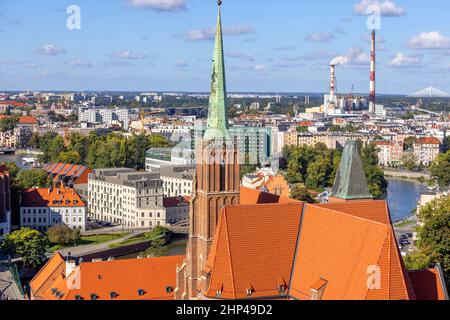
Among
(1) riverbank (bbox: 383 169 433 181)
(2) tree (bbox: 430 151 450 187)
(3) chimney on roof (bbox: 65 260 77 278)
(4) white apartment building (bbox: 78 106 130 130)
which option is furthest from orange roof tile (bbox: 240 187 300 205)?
(4) white apartment building (bbox: 78 106 130 130)

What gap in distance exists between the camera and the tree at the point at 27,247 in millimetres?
38188

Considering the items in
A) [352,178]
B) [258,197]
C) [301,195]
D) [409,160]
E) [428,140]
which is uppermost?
[352,178]

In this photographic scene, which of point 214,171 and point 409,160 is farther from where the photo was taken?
point 409,160

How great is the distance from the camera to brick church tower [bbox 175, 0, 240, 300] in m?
23.4

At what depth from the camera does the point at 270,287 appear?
69.8 feet

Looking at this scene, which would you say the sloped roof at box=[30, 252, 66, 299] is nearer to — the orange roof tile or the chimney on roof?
the chimney on roof

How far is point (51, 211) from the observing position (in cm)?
5069

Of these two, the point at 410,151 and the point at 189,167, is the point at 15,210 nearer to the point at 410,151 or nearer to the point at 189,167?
the point at 189,167

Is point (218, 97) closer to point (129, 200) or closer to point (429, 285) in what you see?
point (429, 285)

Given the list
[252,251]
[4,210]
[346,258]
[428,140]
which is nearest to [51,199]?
[4,210]

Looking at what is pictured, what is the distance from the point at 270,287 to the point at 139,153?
6603 cm

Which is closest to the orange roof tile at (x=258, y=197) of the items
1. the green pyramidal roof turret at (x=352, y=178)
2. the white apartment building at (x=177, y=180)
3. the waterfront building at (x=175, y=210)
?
the green pyramidal roof turret at (x=352, y=178)

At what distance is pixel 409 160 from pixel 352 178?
7362 cm
